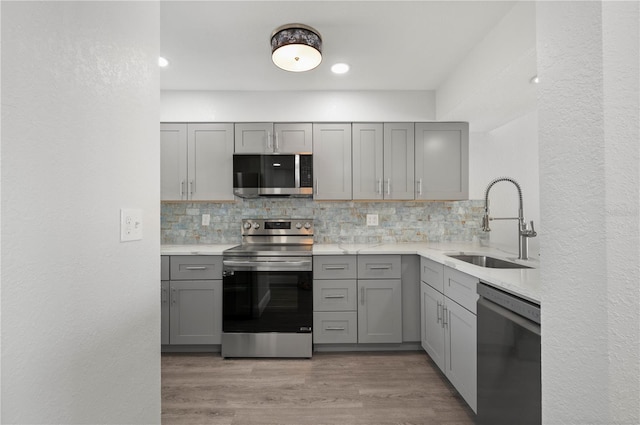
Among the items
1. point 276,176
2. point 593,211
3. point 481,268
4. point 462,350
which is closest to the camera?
point 593,211

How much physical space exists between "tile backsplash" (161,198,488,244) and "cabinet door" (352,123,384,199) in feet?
0.99

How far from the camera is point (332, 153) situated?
2.90 meters

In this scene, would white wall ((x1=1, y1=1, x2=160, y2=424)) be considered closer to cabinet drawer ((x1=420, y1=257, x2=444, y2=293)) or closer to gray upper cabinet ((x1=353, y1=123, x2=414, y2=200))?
cabinet drawer ((x1=420, y1=257, x2=444, y2=293))

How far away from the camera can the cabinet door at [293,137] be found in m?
2.88

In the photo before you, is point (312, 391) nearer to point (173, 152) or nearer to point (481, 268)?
point (481, 268)

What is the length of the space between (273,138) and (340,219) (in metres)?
1.05

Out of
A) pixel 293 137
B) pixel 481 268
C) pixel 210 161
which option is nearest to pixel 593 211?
pixel 481 268

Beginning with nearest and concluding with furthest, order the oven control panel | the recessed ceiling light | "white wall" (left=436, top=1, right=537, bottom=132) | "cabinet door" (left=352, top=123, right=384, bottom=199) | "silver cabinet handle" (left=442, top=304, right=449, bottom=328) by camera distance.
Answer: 1. "white wall" (left=436, top=1, right=537, bottom=132)
2. "silver cabinet handle" (left=442, top=304, right=449, bottom=328)
3. the recessed ceiling light
4. "cabinet door" (left=352, top=123, right=384, bottom=199)
5. the oven control panel

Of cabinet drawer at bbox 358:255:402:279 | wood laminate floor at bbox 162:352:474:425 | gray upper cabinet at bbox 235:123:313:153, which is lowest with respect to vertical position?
wood laminate floor at bbox 162:352:474:425

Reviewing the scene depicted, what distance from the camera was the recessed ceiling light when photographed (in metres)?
2.36

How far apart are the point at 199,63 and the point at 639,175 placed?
8.45ft

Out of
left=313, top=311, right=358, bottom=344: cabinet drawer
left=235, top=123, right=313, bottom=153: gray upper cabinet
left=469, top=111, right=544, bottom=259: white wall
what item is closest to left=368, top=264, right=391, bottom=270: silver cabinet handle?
left=313, top=311, right=358, bottom=344: cabinet drawer

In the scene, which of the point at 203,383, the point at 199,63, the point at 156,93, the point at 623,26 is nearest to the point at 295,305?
the point at 203,383

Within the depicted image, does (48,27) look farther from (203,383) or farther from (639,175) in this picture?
(203,383)
